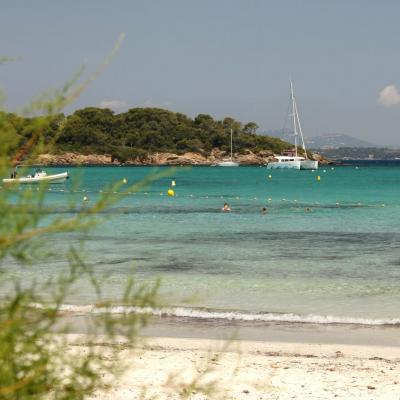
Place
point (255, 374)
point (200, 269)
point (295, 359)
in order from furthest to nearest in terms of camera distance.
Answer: point (200, 269), point (295, 359), point (255, 374)

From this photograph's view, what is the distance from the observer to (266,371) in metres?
9.30

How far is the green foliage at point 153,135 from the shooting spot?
179500 mm

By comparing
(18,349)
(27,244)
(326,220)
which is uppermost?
(27,244)

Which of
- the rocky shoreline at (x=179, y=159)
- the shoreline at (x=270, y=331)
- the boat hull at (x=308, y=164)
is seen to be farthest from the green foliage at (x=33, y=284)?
the rocky shoreline at (x=179, y=159)

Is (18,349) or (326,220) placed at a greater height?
(18,349)

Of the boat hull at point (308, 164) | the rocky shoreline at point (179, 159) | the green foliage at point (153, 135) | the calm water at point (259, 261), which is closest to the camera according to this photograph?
the calm water at point (259, 261)

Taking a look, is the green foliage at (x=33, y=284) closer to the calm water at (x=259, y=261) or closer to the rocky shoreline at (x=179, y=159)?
the calm water at (x=259, y=261)

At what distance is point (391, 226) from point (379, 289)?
1578 centimetres

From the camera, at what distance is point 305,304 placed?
14250 millimetres

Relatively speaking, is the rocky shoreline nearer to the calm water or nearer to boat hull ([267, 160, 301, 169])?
boat hull ([267, 160, 301, 169])

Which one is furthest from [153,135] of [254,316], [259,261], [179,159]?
[254,316]

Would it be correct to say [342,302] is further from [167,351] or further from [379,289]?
[167,351]

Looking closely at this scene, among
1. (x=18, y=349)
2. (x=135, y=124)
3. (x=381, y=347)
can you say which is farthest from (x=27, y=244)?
(x=135, y=124)

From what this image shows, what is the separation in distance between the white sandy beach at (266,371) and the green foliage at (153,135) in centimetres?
16546
